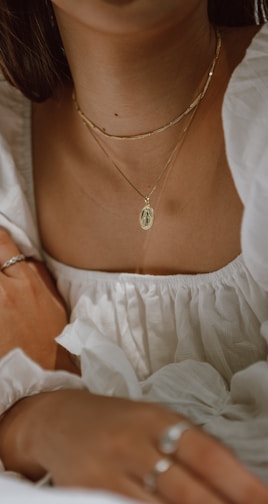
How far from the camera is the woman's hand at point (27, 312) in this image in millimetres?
1096

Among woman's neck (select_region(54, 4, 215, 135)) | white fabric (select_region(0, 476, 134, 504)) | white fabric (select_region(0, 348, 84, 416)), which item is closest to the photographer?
white fabric (select_region(0, 476, 134, 504))

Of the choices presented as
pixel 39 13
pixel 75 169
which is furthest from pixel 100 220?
pixel 39 13

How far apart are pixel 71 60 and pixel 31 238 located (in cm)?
24

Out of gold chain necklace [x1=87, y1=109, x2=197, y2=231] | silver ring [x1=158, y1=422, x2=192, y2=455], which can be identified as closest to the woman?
gold chain necklace [x1=87, y1=109, x2=197, y2=231]

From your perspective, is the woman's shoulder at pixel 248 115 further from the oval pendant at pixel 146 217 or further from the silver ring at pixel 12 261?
the silver ring at pixel 12 261

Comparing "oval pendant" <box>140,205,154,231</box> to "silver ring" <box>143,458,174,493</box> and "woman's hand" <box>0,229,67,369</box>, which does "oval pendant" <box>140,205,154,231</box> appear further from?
"silver ring" <box>143,458,174,493</box>

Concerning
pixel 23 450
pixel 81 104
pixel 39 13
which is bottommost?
pixel 23 450

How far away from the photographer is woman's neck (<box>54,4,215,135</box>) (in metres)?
1.07

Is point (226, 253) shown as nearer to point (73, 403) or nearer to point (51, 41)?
point (73, 403)

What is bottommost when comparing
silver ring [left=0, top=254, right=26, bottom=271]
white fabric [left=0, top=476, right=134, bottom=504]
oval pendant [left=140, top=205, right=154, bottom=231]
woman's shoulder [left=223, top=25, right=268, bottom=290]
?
silver ring [left=0, top=254, right=26, bottom=271]

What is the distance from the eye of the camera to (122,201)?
3.78 feet

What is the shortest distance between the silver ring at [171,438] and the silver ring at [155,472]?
1cm

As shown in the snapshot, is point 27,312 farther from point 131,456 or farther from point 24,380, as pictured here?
point 131,456

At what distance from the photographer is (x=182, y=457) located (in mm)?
699
